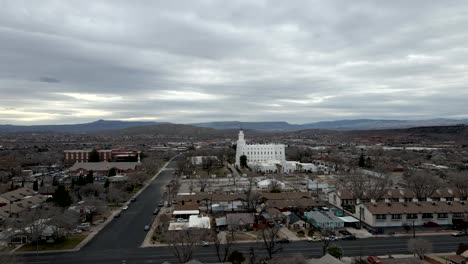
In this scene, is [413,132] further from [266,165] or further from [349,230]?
[349,230]

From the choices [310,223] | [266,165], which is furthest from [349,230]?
[266,165]

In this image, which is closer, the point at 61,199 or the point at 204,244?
the point at 204,244

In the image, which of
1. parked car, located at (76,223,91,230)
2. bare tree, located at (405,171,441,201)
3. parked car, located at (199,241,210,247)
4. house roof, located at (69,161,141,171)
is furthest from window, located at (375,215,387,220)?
house roof, located at (69,161,141,171)

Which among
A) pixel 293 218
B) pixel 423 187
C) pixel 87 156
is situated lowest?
pixel 293 218

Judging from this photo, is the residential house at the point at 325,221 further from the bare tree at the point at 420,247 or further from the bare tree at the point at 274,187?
the bare tree at the point at 274,187

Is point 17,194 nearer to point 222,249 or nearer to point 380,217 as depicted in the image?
point 222,249

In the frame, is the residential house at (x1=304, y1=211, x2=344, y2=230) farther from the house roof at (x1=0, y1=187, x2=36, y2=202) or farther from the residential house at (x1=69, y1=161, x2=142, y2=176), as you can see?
the residential house at (x1=69, y1=161, x2=142, y2=176)

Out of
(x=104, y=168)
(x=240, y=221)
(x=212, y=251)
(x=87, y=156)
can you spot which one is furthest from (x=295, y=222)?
(x=87, y=156)
